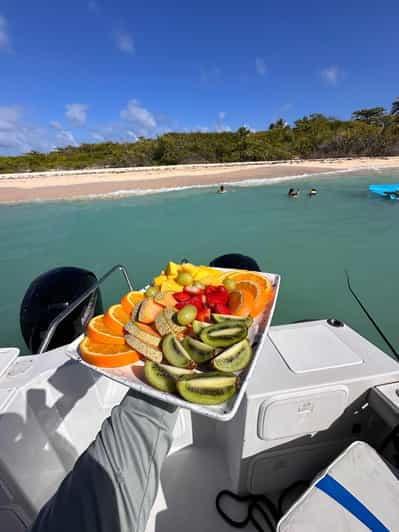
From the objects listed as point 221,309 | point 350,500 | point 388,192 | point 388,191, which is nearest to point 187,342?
point 221,309

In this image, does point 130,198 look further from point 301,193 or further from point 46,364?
point 46,364

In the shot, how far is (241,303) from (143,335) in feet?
1.61

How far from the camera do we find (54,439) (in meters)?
1.27

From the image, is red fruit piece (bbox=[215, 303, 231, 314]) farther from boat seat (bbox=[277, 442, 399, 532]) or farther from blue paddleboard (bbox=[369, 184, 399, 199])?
blue paddleboard (bbox=[369, 184, 399, 199])

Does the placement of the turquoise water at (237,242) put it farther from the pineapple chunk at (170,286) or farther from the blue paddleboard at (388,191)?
the pineapple chunk at (170,286)

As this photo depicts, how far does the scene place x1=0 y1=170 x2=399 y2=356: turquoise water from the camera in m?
4.66

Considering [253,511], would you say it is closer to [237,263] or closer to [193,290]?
[193,290]

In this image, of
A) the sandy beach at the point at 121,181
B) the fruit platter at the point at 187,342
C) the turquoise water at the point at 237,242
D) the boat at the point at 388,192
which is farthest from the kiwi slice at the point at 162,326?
the sandy beach at the point at 121,181

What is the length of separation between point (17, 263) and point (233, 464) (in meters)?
7.84

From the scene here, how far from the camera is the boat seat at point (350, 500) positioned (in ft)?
2.66

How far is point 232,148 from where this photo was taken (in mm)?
34500

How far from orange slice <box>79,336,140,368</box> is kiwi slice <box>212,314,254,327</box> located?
0.38m

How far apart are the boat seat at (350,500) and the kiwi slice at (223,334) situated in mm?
591

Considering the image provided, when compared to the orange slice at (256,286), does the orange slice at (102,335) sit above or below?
below
